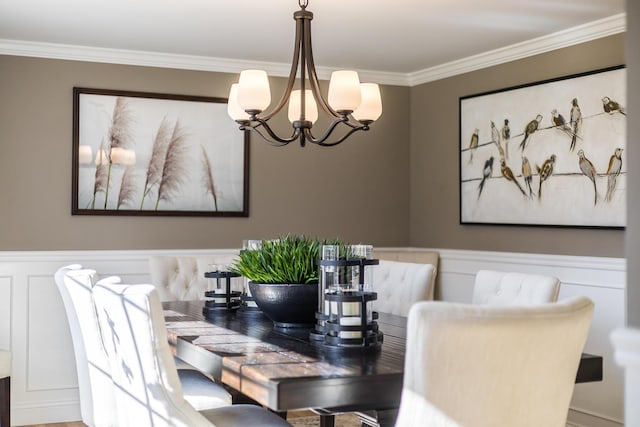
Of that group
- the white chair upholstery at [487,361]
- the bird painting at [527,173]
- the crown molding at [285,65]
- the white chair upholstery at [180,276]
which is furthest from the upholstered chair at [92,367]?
the bird painting at [527,173]

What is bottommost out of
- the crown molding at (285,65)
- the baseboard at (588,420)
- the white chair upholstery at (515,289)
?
the baseboard at (588,420)

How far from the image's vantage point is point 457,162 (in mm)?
5434

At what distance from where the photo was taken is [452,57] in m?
5.25

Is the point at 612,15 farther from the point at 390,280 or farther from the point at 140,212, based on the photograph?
the point at 140,212

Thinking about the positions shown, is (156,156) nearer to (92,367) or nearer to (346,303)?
(92,367)

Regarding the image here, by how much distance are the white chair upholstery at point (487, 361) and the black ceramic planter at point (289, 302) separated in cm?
112

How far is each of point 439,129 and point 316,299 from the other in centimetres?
286

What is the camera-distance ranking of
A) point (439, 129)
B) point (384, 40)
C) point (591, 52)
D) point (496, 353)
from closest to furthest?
1. point (496, 353)
2. point (591, 52)
3. point (384, 40)
4. point (439, 129)

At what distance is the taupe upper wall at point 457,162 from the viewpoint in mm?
4398

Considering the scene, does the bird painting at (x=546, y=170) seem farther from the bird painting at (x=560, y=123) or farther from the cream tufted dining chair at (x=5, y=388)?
the cream tufted dining chair at (x=5, y=388)

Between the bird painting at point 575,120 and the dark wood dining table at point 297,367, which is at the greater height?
the bird painting at point 575,120

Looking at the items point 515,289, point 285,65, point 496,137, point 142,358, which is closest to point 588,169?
point 496,137

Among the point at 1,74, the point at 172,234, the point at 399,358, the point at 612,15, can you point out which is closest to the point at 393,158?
the point at 172,234

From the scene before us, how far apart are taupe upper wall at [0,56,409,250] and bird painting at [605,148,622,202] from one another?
189 centimetres
